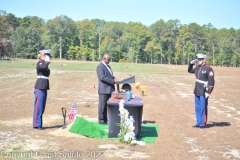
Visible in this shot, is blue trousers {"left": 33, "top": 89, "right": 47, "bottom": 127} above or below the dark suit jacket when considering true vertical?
below

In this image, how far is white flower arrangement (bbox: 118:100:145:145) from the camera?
8.12 metres

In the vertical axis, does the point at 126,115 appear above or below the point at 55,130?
above

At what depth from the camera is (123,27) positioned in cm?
12769

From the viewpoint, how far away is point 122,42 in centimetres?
10869

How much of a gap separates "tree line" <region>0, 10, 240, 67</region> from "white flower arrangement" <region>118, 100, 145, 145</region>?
88.5m

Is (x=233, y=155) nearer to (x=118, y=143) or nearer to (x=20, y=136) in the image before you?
(x=118, y=143)

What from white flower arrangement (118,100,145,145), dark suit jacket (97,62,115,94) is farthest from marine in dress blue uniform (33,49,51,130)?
white flower arrangement (118,100,145,145)

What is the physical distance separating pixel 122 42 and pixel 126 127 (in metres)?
101

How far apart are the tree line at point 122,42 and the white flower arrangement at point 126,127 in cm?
8855

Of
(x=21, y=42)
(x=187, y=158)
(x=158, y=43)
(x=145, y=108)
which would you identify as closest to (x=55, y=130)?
(x=187, y=158)

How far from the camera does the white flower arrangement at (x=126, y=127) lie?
8.12 m

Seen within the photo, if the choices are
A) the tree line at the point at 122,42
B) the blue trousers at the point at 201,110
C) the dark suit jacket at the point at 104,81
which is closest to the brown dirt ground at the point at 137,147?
the blue trousers at the point at 201,110

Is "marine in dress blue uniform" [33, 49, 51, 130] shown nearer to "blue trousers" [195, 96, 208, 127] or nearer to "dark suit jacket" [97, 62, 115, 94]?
"dark suit jacket" [97, 62, 115, 94]

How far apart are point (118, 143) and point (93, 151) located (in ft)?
3.28
